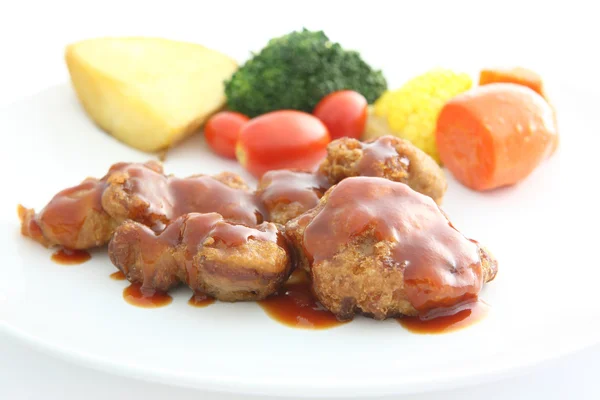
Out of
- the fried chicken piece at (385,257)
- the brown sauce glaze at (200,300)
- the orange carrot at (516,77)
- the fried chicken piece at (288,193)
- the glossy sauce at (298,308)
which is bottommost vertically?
the brown sauce glaze at (200,300)

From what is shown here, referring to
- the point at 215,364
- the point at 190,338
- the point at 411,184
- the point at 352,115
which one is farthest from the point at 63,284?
the point at 352,115

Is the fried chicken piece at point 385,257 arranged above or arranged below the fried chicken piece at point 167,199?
above

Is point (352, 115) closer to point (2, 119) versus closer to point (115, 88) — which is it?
point (115, 88)

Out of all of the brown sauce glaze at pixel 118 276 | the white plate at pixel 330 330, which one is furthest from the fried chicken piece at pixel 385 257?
the brown sauce glaze at pixel 118 276

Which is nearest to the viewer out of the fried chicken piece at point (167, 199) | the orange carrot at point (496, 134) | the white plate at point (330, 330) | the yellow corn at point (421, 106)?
the white plate at point (330, 330)

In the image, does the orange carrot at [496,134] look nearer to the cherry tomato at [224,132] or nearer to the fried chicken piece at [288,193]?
the fried chicken piece at [288,193]

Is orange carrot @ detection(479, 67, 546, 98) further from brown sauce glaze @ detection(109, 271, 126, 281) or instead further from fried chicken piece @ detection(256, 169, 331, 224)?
brown sauce glaze @ detection(109, 271, 126, 281)

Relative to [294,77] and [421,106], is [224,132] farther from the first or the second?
[421,106]
